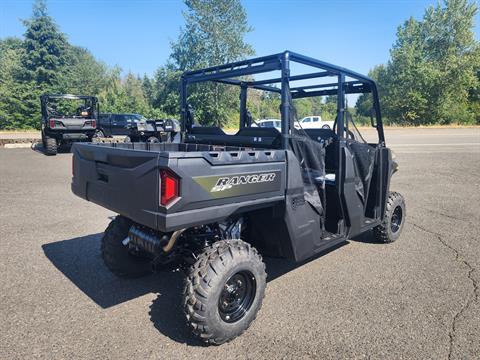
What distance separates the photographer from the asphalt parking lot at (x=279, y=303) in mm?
2711

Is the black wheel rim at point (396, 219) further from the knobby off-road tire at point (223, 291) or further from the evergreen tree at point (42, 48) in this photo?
the evergreen tree at point (42, 48)

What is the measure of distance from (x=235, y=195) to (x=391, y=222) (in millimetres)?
3321

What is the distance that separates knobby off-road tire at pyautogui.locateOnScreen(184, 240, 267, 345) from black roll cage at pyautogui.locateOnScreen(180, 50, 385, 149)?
109cm

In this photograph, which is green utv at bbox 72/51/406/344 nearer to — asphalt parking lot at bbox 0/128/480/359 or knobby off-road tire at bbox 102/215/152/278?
knobby off-road tire at bbox 102/215/152/278

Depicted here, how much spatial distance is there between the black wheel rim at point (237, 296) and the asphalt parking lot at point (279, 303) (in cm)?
19

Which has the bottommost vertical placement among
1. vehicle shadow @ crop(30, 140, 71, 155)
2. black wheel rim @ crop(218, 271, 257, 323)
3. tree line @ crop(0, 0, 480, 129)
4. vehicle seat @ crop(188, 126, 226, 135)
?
black wheel rim @ crop(218, 271, 257, 323)

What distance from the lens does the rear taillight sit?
2.44 m

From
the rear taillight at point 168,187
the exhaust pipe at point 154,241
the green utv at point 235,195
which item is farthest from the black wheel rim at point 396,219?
the rear taillight at point 168,187

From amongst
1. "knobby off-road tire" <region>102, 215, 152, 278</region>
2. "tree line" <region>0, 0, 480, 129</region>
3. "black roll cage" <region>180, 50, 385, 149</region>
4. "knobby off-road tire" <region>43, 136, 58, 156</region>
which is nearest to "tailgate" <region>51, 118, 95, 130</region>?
"knobby off-road tire" <region>43, 136, 58, 156</region>

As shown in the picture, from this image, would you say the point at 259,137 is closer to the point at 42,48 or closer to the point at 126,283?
the point at 126,283

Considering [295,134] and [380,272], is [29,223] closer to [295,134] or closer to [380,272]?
[295,134]

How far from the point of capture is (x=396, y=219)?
17.4 feet

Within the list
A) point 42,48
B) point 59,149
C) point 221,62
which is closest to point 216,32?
point 221,62

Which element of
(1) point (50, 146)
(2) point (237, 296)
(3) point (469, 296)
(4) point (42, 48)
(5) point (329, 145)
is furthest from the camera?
(4) point (42, 48)
